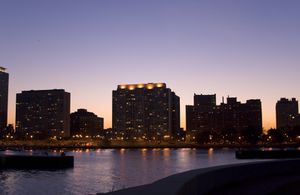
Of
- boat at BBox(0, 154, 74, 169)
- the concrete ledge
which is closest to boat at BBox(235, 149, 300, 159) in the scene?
boat at BBox(0, 154, 74, 169)

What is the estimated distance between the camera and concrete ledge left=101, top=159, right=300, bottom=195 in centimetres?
1456

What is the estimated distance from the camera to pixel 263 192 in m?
21.9

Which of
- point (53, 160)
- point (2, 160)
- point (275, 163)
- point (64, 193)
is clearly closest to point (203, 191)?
point (275, 163)

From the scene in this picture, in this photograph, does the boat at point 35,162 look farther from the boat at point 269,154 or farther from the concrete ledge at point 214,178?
the concrete ledge at point 214,178

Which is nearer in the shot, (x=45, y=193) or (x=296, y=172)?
(x=296, y=172)

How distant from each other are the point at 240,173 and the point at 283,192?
4773 millimetres

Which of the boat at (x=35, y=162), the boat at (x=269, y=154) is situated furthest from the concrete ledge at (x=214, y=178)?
the boat at (x=35, y=162)

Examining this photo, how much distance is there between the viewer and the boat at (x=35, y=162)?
312 ft

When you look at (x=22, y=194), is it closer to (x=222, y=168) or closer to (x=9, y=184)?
(x=9, y=184)

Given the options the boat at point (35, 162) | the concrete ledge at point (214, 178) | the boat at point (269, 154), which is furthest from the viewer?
the boat at point (269, 154)

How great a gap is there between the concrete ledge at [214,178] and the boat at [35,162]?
7087 cm

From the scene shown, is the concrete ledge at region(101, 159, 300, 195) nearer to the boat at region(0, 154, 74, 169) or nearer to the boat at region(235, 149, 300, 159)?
the boat at region(235, 149, 300, 159)

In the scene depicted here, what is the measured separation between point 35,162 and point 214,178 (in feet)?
266

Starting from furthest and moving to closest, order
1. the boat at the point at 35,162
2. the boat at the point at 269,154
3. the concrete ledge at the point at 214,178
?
the boat at the point at 269,154 → the boat at the point at 35,162 → the concrete ledge at the point at 214,178
